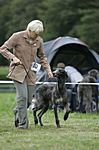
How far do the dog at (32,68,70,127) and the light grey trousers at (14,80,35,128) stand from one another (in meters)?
0.82

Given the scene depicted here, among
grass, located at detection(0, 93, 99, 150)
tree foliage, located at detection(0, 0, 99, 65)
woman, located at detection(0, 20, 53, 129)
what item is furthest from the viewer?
tree foliage, located at detection(0, 0, 99, 65)

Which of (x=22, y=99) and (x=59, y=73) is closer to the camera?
(x=22, y=99)

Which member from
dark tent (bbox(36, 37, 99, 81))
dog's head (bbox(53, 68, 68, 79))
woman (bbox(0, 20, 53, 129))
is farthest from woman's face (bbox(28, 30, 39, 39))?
dark tent (bbox(36, 37, 99, 81))

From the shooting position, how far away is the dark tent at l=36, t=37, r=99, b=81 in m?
17.4

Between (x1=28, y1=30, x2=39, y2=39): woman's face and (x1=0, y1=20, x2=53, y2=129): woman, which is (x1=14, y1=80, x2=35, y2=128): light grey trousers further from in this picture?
(x1=28, y1=30, x2=39, y2=39): woman's face

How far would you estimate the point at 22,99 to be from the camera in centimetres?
923

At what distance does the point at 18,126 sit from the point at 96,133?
4.64ft

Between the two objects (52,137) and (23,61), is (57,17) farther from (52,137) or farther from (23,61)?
(52,137)

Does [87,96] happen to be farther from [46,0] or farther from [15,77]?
[46,0]

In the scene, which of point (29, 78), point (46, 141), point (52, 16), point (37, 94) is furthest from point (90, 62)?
point (52, 16)

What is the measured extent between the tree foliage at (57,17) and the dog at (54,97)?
38.6 metres

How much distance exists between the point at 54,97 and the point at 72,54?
8117 mm

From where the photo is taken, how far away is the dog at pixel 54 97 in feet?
33.7

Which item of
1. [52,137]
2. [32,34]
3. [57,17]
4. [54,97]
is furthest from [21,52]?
[57,17]
